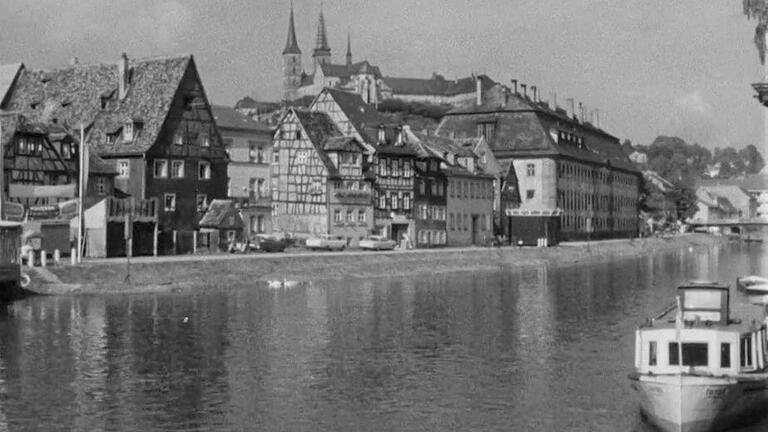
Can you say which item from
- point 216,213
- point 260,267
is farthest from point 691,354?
point 216,213

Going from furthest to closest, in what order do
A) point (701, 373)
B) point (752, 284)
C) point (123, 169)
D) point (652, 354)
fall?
point (123, 169)
point (752, 284)
point (652, 354)
point (701, 373)

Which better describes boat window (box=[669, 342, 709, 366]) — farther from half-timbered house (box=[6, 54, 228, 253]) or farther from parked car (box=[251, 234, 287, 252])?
parked car (box=[251, 234, 287, 252])

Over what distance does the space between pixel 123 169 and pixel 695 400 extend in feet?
226

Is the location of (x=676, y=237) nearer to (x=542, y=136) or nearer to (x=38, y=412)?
(x=542, y=136)

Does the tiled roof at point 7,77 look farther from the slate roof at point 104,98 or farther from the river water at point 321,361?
the river water at point 321,361

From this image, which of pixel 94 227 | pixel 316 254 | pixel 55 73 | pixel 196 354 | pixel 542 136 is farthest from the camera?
pixel 542 136

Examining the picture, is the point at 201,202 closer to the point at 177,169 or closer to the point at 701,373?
the point at 177,169

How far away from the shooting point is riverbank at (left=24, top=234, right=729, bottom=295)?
6886cm

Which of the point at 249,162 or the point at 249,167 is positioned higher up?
the point at 249,162

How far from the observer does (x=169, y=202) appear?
93.2m

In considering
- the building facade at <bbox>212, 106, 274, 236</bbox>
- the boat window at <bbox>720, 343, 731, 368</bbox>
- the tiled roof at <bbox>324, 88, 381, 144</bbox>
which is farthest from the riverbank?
the boat window at <bbox>720, 343, 731, 368</bbox>

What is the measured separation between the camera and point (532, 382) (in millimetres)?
40125

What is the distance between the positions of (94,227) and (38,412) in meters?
47.0

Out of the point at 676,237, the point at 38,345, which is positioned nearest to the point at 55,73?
the point at 38,345
